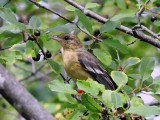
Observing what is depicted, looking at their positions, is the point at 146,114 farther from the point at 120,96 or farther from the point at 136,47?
the point at 136,47

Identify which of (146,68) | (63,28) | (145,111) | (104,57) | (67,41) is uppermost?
(67,41)

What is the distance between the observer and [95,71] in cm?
555

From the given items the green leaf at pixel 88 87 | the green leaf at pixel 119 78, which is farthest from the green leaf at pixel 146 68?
the green leaf at pixel 88 87

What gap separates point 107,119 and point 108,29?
1455 mm

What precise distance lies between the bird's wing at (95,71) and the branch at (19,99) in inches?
46.4

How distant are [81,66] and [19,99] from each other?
1.29 m

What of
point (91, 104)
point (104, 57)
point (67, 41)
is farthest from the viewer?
point (67, 41)

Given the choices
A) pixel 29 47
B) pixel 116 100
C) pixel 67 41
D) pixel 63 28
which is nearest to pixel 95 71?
pixel 67 41

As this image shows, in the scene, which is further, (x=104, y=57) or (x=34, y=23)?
(x=104, y=57)

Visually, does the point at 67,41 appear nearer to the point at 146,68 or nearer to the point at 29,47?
the point at 29,47

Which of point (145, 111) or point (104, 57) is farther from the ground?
point (104, 57)

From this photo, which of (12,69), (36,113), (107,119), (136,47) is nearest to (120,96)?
(107,119)

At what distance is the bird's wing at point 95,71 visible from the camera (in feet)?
18.0

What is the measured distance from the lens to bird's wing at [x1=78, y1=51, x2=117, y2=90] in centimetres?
548
